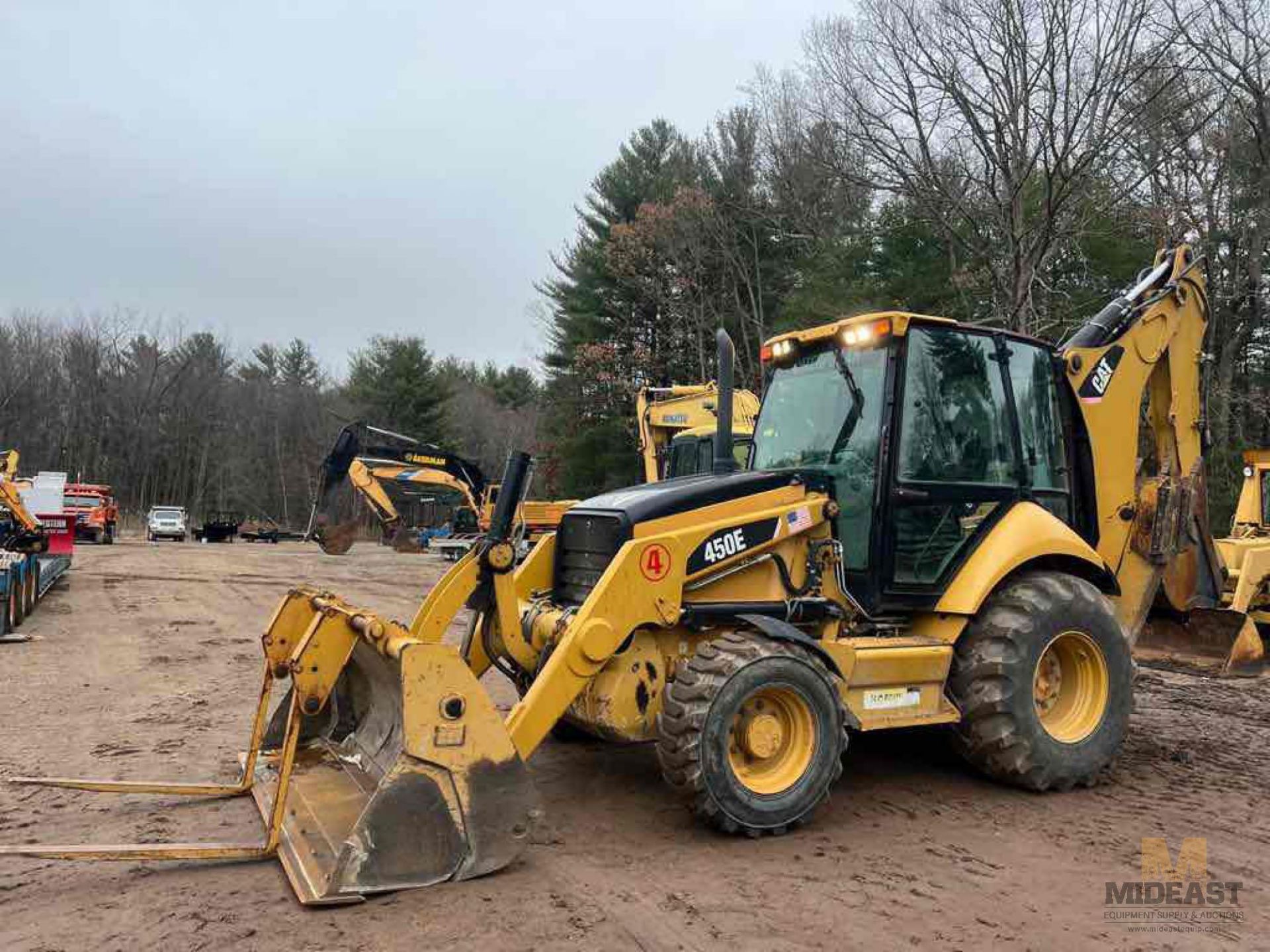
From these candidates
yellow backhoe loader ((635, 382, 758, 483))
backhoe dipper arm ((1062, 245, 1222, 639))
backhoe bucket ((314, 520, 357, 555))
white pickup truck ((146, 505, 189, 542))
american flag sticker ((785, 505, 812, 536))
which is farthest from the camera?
white pickup truck ((146, 505, 189, 542))

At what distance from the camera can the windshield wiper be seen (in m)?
5.43

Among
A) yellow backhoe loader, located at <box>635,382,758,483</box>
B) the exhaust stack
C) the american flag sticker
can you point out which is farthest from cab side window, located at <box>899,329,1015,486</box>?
yellow backhoe loader, located at <box>635,382,758,483</box>

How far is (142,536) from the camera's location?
146ft

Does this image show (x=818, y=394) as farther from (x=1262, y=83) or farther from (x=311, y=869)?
(x=1262, y=83)

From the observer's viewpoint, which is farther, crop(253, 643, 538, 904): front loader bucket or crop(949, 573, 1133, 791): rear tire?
crop(949, 573, 1133, 791): rear tire

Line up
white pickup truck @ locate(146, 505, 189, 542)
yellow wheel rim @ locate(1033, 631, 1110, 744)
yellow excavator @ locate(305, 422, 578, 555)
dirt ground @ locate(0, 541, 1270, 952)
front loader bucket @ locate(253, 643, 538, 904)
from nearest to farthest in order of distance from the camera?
dirt ground @ locate(0, 541, 1270, 952), front loader bucket @ locate(253, 643, 538, 904), yellow wheel rim @ locate(1033, 631, 1110, 744), yellow excavator @ locate(305, 422, 578, 555), white pickup truck @ locate(146, 505, 189, 542)

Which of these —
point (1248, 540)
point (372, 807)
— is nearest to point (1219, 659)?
point (1248, 540)

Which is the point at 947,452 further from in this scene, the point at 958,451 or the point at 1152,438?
the point at 1152,438

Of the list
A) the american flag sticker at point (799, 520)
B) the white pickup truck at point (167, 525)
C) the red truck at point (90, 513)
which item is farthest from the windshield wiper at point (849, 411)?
the white pickup truck at point (167, 525)

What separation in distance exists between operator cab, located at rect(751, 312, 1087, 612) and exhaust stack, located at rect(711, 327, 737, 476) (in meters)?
0.37

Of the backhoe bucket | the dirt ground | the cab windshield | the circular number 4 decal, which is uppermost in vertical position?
the cab windshield

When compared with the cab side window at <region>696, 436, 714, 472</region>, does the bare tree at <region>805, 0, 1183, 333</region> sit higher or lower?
higher

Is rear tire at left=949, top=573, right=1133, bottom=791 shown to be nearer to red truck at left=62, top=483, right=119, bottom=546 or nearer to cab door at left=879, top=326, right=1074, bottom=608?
cab door at left=879, top=326, right=1074, bottom=608

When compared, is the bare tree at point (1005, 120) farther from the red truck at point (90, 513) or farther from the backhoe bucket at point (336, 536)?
the red truck at point (90, 513)
